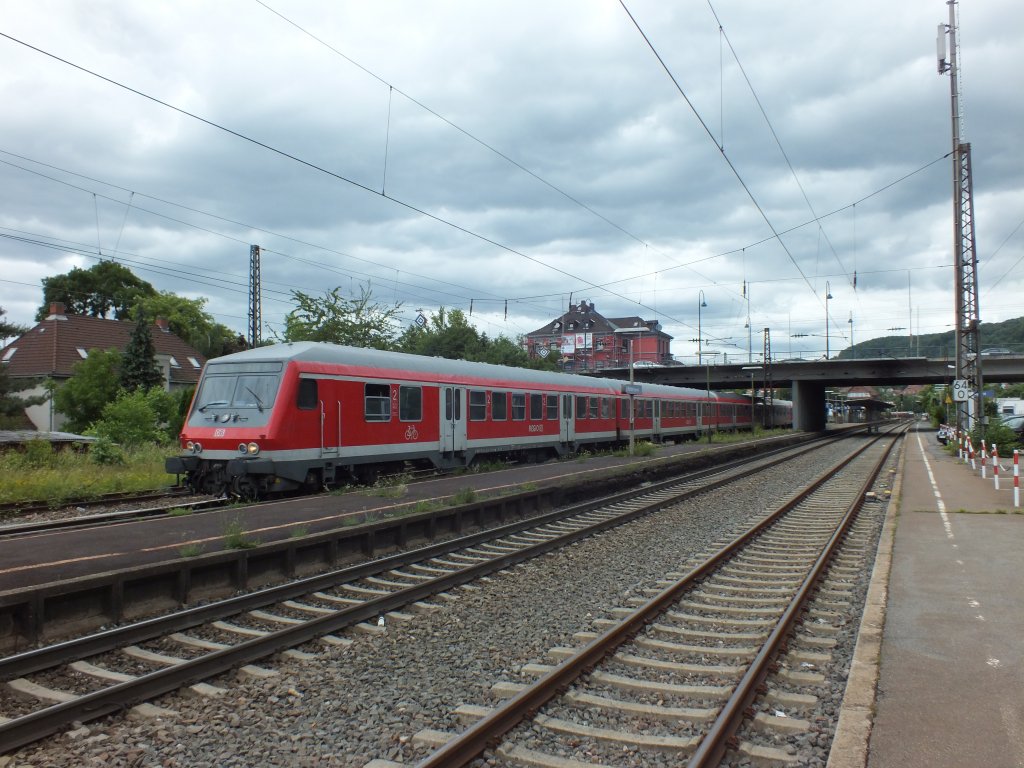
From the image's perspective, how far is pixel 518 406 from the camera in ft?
72.4

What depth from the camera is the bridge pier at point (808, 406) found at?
62103mm

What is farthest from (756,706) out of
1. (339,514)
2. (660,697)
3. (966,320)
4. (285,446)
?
(966,320)

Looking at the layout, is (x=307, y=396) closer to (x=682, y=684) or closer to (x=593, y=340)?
(x=682, y=684)

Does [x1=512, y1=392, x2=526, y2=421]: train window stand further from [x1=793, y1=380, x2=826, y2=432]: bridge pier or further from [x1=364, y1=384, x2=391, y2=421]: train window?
[x1=793, y1=380, x2=826, y2=432]: bridge pier

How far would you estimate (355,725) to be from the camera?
15.2 ft

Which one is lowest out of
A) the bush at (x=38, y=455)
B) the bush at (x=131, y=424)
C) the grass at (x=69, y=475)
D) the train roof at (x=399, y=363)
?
the grass at (x=69, y=475)

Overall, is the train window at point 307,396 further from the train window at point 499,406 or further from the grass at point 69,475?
the train window at point 499,406

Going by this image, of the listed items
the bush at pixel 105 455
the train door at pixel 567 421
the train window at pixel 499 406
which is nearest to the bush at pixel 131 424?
the bush at pixel 105 455

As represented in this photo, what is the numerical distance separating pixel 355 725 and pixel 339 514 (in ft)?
21.5

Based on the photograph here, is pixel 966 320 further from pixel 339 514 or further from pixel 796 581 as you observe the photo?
pixel 339 514

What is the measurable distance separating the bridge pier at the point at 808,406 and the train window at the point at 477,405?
4515cm

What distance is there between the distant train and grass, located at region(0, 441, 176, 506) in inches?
80.2

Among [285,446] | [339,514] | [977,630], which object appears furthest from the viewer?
[285,446]

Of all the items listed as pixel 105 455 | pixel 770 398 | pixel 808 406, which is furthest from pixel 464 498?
pixel 808 406
